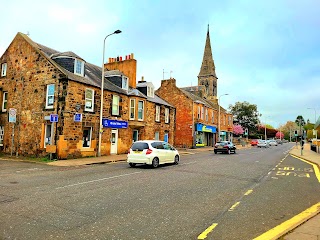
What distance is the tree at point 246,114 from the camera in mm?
84312

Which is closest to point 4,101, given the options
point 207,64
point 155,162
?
point 155,162

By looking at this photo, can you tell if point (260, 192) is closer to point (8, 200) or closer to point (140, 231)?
point (140, 231)

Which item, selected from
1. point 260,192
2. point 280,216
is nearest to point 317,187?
point 260,192

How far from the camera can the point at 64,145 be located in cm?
1939

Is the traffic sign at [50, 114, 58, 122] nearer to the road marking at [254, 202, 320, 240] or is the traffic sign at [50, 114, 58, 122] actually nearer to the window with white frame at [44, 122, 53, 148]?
the window with white frame at [44, 122, 53, 148]

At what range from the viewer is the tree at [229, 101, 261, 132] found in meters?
84.3

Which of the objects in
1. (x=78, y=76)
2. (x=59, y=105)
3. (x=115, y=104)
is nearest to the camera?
(x=59, y=105)

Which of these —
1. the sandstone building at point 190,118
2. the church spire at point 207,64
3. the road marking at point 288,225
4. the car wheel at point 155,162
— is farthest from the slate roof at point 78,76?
the church spire at point 207,64

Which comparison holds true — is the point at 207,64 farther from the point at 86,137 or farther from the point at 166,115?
the point at 86,137

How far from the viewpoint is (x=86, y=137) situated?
21.7 m

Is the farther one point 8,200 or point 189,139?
point 189,139

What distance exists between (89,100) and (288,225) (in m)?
18.6

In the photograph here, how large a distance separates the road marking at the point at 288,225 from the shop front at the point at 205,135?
110 feet

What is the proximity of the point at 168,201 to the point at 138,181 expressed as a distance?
3479 mm
